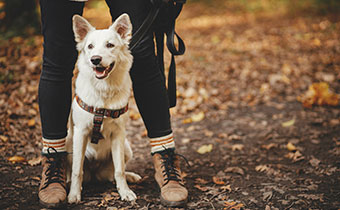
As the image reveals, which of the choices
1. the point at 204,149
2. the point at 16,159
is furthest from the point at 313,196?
the point at 16,159

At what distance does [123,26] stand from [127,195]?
124cm

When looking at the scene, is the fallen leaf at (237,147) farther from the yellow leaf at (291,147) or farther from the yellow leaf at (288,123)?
the yellow leaf at (288,123)

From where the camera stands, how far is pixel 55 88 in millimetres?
2213

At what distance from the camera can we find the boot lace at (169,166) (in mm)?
2344

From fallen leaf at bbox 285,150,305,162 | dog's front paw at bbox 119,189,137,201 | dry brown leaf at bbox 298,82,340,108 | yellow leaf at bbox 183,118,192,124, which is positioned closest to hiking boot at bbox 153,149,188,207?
dog's front paw at bbox 119,189,137,201

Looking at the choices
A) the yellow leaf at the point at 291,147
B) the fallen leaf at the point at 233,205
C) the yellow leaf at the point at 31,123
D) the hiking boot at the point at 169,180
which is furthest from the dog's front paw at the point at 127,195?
the yellow leaf at the point at 31,123

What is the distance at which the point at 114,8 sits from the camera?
226 centimetres

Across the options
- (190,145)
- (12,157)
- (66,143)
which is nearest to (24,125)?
(12,157)

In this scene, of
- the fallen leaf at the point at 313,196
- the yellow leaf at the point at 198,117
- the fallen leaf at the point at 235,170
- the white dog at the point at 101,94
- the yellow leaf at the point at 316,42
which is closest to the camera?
the white dog at the point at 101,94

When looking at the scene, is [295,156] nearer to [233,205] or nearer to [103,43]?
[233,205]

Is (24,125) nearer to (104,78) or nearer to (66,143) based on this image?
(66,143)

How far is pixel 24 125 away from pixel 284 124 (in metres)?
3.29

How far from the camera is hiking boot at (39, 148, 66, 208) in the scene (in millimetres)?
2104

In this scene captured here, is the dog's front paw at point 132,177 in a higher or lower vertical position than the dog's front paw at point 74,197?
lower
